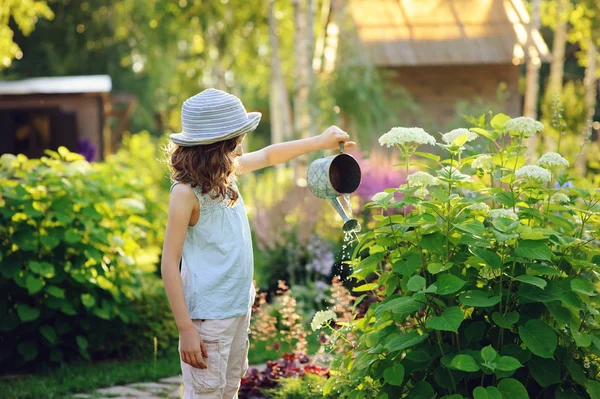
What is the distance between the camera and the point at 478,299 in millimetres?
2447

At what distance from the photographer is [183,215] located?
2564mm

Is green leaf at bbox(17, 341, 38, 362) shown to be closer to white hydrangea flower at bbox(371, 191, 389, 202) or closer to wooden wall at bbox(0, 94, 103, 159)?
white hydrangea flower at bbox(371, 191, 389, 202)

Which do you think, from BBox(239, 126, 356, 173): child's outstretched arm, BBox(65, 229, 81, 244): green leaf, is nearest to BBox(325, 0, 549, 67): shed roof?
BBox(65, 229, 81, 244): green leaf

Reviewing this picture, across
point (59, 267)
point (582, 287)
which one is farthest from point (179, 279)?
point (59, 267)

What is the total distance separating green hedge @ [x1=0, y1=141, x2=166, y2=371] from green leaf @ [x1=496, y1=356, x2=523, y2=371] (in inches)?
106

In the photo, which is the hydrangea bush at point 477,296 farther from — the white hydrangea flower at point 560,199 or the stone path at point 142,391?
the stone path at point 142,391

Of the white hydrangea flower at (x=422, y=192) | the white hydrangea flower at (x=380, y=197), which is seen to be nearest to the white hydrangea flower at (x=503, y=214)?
the white hydrangea flower at (x=422, y=192)

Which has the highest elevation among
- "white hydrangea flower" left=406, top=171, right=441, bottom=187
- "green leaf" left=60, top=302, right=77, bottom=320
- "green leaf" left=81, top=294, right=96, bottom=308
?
"white hydrangea flower" left=406, top=171, right=441, bottom=187

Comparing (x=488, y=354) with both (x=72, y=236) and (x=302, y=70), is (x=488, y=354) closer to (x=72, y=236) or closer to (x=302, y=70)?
(x=72, y=236)

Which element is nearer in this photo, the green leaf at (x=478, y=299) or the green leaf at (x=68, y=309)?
the green leaf at (x=478, y=299)

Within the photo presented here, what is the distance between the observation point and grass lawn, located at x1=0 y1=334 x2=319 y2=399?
3998mm

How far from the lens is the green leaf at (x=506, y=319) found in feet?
8.18

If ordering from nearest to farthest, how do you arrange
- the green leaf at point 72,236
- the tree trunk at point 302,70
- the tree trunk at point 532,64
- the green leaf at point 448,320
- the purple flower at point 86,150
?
the green leaf at point 448,320 < the green leaf at point 72,236 < the tree trunk at point 302,70 < the purple flower at point 86,150 < the tree trunk at point 532,64

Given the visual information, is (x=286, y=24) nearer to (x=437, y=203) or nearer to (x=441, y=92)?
(x=441, y=92)
